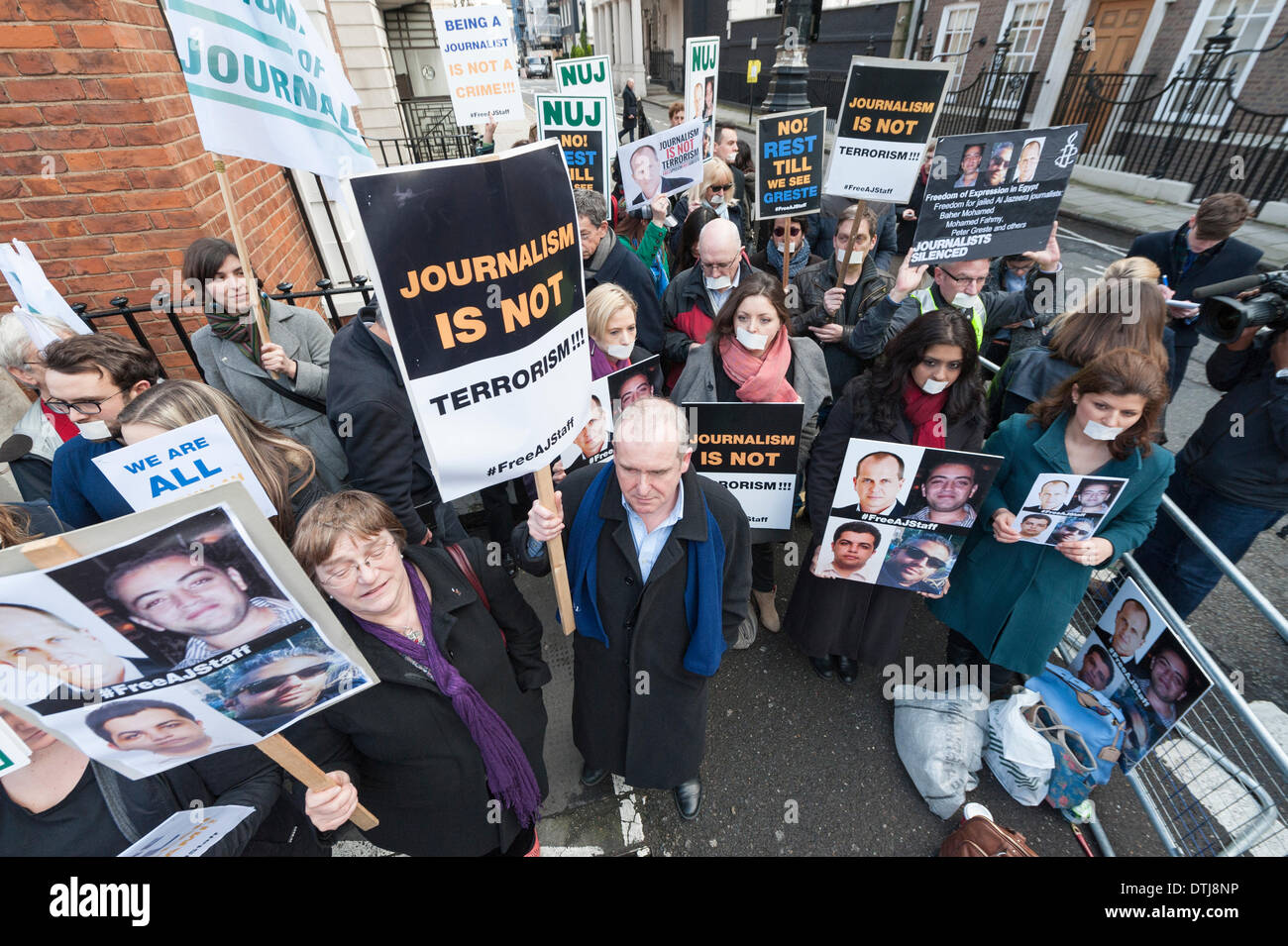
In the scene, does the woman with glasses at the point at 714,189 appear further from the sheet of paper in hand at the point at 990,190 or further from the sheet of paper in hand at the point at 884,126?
the sheet of paper in hand at the point at 990,190

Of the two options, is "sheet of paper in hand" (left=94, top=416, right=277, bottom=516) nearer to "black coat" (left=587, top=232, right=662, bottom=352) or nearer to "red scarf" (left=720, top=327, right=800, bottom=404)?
"red scarf" (left=720, top=327, right=800, bottom=404)

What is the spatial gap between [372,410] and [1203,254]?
6.17 m

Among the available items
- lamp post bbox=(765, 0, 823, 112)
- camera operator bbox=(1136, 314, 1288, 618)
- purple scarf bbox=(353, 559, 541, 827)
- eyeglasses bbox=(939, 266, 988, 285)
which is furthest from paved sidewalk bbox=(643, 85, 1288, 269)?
purple scarf bbox=(353, 559, 541, 827)

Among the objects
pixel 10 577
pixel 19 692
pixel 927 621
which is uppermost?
pixel 10 577

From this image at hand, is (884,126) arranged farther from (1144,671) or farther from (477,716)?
(477,716)

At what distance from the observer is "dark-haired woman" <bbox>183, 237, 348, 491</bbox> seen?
299 centimetres

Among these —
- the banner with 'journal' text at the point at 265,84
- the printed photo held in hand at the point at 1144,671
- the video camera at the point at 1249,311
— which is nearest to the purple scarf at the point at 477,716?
the banner with 'journal' text at the point at 265,84

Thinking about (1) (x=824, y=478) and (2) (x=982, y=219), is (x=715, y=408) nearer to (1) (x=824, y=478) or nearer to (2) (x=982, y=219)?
(1) (x=824, y=478)

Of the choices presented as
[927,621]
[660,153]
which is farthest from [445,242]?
[660,153]

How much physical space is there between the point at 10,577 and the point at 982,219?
14.7 feet

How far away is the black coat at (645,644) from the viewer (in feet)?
7.14

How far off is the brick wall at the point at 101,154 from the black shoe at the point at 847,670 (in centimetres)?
472

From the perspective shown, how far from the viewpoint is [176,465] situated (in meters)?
1.98

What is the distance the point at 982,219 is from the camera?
11.7ft
